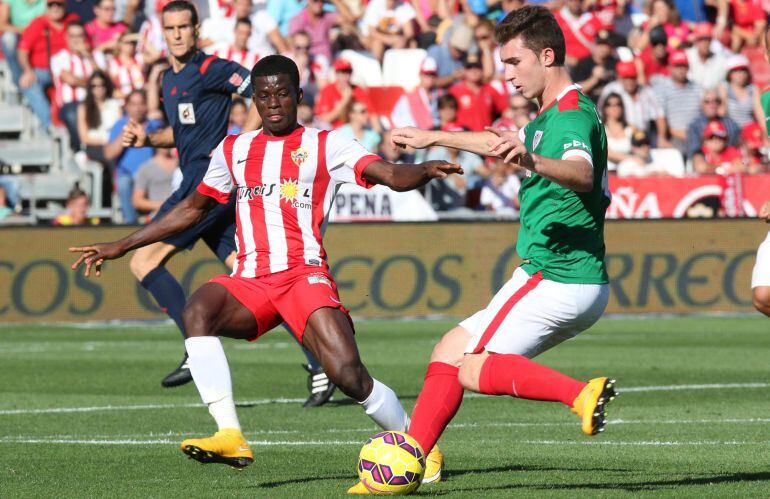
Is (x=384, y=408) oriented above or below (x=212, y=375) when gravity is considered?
below

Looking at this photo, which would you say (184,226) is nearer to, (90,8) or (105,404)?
(105,404)

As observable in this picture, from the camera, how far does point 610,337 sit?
16016 mm

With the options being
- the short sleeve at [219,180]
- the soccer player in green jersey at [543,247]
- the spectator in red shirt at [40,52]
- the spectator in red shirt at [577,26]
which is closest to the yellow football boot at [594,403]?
the soccer player in green jersey at [543,247]

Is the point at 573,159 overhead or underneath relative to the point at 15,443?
overhead

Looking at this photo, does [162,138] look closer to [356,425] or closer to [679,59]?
[356,425]

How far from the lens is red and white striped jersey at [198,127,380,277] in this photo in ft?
23.1

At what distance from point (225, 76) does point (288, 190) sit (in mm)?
3560

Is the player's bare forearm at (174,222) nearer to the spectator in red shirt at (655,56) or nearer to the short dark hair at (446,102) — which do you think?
the short dark hair at (446,102)

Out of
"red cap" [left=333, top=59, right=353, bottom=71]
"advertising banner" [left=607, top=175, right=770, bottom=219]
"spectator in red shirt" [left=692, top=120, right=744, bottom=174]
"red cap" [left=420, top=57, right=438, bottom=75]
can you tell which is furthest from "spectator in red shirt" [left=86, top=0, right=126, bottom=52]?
"spectator in red shirt" [left=692, top=120, right=744, bottom=174]

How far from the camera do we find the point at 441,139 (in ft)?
18.9

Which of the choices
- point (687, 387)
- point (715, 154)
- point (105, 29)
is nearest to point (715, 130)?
point (715, 154)

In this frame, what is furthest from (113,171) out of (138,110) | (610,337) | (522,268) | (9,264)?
(522,268)

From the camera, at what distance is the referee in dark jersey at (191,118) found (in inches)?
410

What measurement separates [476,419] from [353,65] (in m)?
12.8
